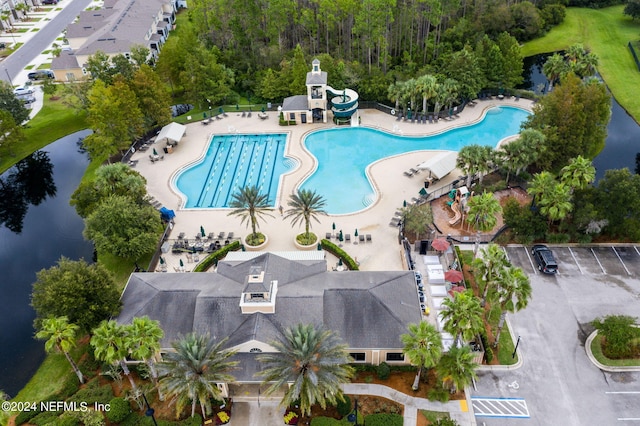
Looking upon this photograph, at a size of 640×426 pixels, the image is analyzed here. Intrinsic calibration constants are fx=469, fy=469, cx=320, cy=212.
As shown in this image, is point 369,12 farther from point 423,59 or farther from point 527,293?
point 527,293

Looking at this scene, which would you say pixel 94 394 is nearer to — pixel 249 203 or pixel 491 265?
pixel 249 203

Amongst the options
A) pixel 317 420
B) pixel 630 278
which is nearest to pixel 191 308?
pixel 317 420

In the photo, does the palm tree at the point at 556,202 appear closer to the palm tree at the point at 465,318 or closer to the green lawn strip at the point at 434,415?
the palm tree at the point at 465,318

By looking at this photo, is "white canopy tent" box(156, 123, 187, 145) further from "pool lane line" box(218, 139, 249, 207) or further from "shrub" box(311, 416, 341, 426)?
"shrub" box(311, 416, 341, 426)

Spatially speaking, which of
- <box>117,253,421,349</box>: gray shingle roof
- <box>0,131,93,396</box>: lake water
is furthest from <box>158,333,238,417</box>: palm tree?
<box>0,131,93,396</box>: lake water

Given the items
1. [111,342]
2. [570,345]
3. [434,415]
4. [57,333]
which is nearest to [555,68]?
[570,345]

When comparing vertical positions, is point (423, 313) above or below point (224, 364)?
below

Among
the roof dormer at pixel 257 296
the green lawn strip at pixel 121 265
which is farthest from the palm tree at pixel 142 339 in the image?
the green lawn strip at pixel 121 265
